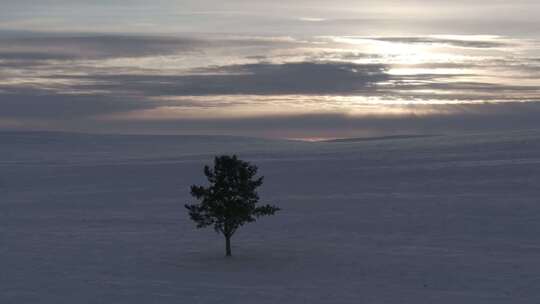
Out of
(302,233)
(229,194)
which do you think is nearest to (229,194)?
(229,194)

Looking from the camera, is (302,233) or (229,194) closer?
(229,194)

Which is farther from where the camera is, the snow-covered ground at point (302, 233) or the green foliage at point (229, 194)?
the green foliage at point (229, 194)

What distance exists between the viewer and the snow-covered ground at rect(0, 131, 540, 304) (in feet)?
99.2

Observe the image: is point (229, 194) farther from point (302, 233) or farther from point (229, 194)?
point (302, 233)

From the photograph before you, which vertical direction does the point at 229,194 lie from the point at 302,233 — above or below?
above

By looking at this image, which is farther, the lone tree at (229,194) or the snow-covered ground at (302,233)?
the lone tree at (229,194)

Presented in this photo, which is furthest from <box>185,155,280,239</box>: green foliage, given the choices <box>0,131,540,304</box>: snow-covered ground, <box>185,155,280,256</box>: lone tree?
<box>0,131,540,304</box>: snow-covered ground

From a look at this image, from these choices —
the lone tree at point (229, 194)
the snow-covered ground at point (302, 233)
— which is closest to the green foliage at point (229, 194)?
the lone tree at point (229, 194)

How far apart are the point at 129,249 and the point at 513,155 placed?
4442 centimetres

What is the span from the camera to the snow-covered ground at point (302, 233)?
99.2 ft

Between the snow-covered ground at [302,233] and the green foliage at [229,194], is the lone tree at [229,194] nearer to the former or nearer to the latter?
the green foliage at [229,194]

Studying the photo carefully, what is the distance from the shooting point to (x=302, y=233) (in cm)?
4538

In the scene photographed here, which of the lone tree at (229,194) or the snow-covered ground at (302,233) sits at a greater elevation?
the lone tree at (229,194)

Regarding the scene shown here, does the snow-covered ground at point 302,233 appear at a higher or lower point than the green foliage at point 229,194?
lower
